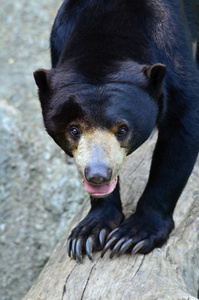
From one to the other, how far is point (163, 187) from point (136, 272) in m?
0.93

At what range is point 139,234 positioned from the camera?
4969 mm

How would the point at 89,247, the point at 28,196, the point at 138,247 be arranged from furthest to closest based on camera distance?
the point at 28,196
the point at 89,247
the point at 138,247

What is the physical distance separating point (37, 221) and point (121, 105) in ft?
13.5

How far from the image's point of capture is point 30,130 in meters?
8.26

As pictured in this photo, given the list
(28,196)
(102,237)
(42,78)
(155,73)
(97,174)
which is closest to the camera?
(97,174)

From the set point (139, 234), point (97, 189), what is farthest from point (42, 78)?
point (139, 234)

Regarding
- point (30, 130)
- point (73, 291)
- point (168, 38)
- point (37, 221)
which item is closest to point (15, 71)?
point (30, 130)

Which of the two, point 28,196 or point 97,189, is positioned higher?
point 97,189

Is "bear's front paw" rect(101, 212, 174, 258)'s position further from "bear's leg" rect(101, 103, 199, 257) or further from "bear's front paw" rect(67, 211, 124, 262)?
"bear's front paw" rect(67, 211, 124, 262)

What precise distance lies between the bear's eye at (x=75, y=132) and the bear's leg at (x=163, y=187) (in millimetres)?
927

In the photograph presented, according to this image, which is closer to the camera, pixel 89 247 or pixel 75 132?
pixel 75 132

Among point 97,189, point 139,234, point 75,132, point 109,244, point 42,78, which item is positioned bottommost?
point 139,234

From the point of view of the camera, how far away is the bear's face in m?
4.20

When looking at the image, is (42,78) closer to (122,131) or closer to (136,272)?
(122,131)
